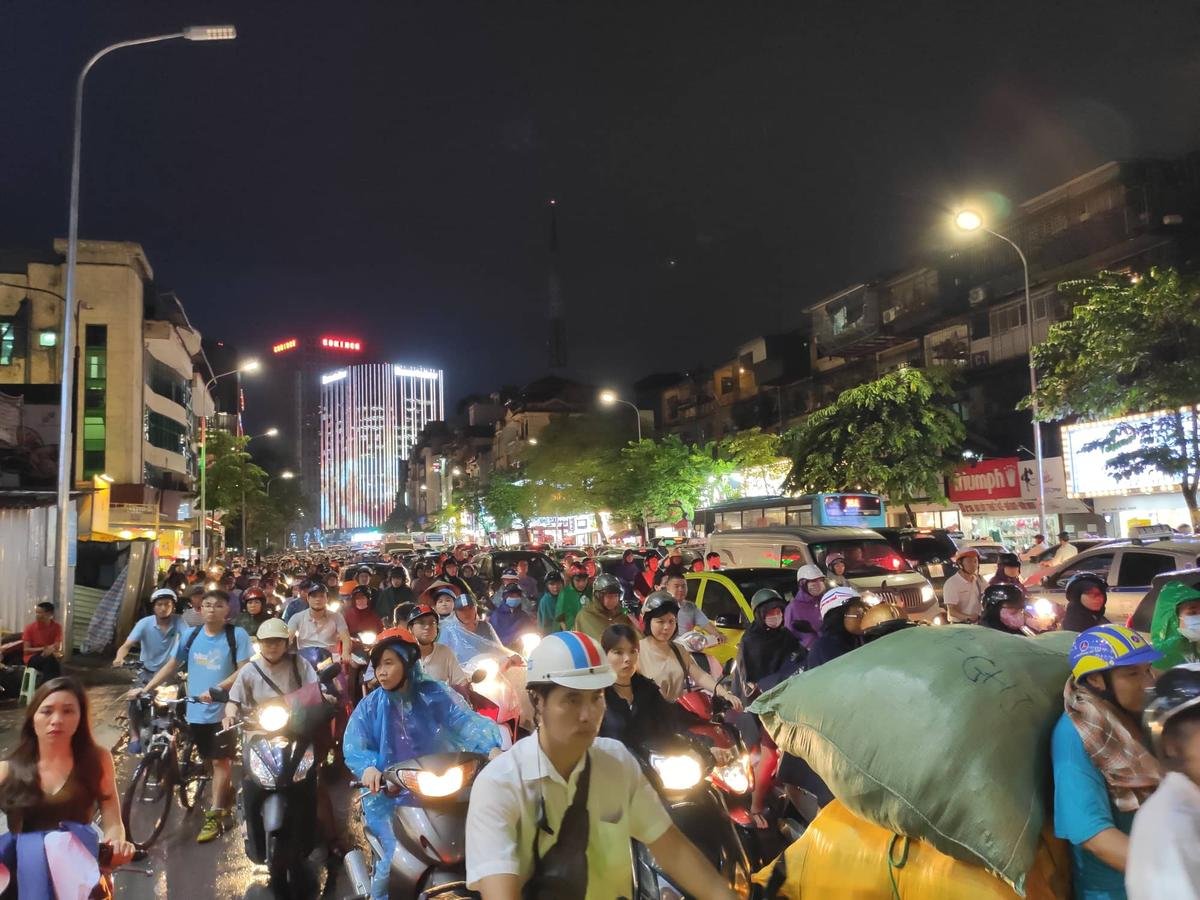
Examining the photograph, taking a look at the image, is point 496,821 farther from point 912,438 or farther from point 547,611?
point 912,438

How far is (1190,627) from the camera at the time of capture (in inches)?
229

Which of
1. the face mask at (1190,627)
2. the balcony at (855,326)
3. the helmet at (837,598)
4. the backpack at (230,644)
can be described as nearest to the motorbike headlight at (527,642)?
the backpack at (230,644)

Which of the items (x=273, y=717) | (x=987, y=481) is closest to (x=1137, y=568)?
(x=273, y=717)

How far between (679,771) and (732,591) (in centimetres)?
611

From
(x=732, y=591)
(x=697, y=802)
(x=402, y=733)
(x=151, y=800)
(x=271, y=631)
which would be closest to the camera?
(x=697, y=802)

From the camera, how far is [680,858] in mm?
2619

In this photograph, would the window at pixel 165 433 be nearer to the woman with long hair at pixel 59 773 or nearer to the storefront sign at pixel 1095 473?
the storefront sign at pixel 1095 473

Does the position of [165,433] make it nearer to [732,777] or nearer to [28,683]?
[28,683]

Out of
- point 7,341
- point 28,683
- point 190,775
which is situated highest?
point 7,341

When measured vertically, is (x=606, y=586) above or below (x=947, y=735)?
above

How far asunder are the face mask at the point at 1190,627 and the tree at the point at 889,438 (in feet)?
81.5

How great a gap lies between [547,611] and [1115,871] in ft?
31.8

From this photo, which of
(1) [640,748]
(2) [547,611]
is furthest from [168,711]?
(2) [547,611]

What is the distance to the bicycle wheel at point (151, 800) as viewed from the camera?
6828mm
